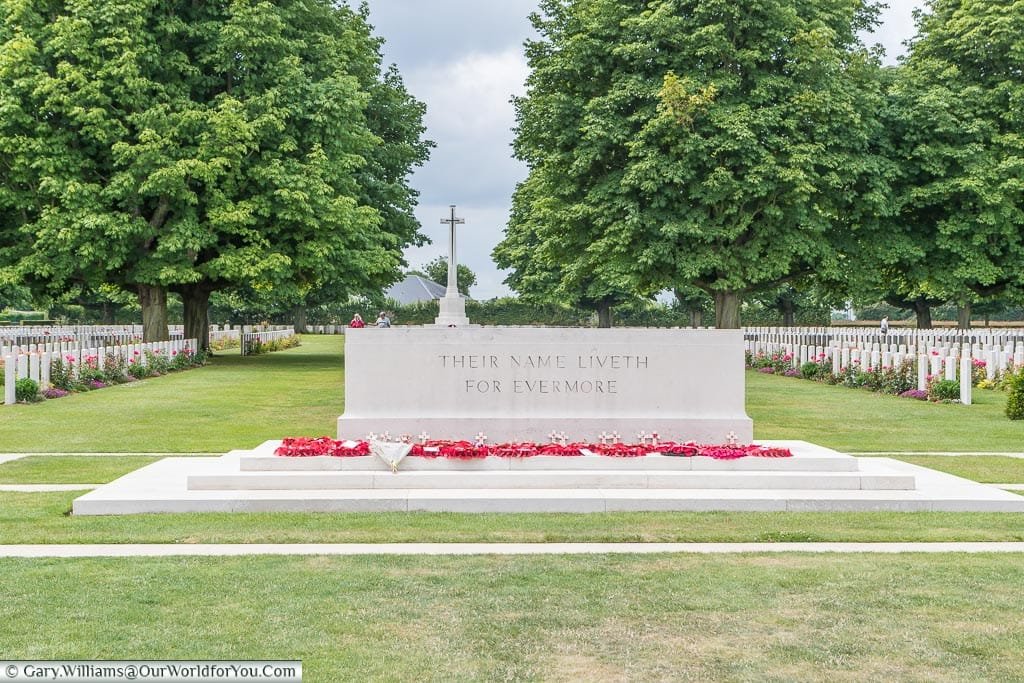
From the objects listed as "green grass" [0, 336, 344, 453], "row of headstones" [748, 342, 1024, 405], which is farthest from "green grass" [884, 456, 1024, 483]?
"green grass" [0, 336, 344, 453]

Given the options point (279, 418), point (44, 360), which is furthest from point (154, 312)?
point (279, 418)

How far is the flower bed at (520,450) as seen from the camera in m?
9.98

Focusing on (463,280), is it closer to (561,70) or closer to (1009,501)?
(561,70)

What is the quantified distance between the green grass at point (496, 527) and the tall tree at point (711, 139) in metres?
20.6

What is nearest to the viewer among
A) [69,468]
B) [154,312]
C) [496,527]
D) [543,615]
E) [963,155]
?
[543,615]

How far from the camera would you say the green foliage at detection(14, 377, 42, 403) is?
60.7ft

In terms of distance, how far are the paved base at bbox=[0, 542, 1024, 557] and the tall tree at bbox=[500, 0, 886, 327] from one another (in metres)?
21.5

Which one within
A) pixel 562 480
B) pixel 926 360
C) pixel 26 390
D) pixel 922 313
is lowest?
pixel 562 480

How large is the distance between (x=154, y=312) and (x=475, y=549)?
26214 mm

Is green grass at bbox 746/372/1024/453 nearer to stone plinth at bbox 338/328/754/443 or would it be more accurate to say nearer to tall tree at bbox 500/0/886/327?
stone plinth at bbox 338/328/754/443

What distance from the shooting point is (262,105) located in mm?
29234

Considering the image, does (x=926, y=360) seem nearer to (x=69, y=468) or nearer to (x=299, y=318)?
(x=69, y=468)

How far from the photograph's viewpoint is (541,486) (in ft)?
31.0

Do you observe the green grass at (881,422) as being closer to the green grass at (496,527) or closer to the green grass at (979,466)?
the green grass at (979,466)
